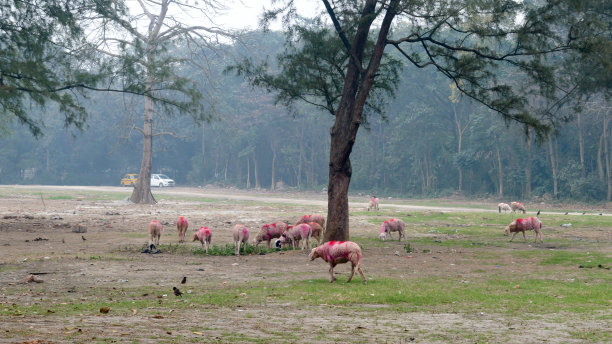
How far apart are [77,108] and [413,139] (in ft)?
141

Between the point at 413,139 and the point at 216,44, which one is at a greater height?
the point at 216,44

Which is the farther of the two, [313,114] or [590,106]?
[313,114]

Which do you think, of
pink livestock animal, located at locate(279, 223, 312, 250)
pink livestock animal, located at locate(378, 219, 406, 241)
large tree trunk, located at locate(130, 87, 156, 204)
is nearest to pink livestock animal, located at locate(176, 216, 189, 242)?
pink livestock animal, located at locate(279, 223, 312, 250)

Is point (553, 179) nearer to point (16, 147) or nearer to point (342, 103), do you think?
point (342, 103)

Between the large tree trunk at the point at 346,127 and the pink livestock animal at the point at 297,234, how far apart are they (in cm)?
114

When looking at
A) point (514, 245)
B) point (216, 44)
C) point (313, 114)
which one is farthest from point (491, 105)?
point (313, 114)

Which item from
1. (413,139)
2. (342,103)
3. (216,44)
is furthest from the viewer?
(413,139)

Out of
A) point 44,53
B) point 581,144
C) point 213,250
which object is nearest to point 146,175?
point 44,53

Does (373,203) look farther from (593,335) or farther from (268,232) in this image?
(593,335)

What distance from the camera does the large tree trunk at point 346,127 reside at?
18.6 m

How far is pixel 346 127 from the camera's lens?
1888 centimetres

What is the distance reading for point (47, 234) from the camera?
21547 mm

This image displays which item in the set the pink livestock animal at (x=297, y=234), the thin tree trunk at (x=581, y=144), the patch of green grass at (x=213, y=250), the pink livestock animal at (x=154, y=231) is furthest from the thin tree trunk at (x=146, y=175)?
the thin tree trunk at (x=581, y=144)

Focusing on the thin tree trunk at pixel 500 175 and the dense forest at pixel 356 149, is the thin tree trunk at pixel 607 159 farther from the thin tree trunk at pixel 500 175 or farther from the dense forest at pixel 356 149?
the thin tree trunk at pixel 500 175
